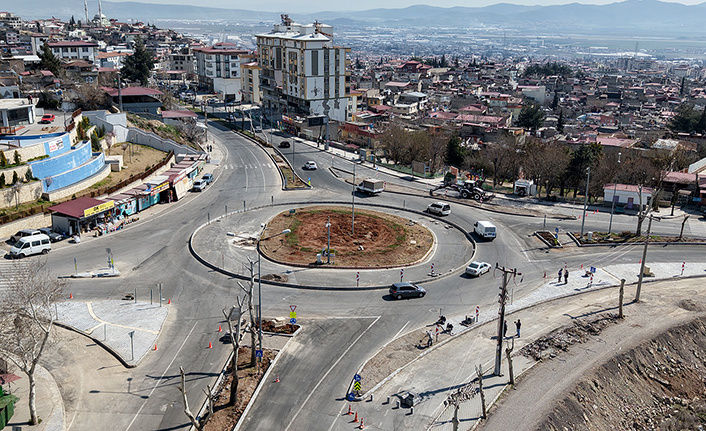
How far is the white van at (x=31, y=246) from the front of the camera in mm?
39594

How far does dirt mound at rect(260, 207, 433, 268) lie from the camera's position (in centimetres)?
4216

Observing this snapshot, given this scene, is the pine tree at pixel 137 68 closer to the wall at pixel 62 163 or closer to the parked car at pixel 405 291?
the wall at pixel 62 163

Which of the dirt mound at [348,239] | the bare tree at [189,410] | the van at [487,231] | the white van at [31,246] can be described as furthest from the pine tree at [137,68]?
the bare tree at [189,410]

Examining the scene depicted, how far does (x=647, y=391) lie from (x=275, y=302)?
2088 centimetres

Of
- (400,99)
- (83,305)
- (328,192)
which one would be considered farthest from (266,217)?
(400,99)

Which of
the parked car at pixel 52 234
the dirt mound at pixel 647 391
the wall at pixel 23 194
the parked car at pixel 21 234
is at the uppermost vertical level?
the wall at pixel 23 194

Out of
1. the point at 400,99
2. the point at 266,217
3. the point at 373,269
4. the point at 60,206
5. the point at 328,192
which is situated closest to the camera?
the point at 373,269

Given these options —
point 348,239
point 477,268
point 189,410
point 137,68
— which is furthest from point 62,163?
point 137,68

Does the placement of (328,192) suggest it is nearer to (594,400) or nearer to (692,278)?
(692,278)

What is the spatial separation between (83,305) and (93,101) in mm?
49623

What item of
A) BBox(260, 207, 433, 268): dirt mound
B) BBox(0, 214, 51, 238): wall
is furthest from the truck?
BBox(0, 214, 51, 238): wall

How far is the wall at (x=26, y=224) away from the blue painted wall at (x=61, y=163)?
18.2ft

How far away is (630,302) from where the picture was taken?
37.0 metres

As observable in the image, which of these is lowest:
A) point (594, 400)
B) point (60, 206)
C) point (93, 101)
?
point (594, 400)
